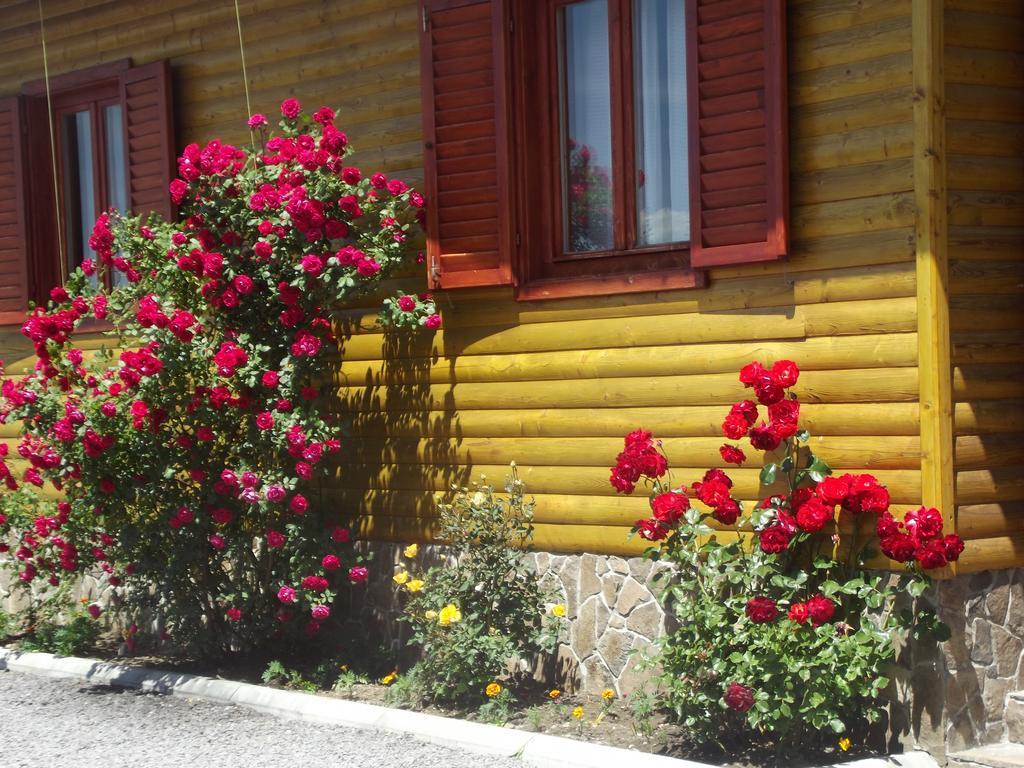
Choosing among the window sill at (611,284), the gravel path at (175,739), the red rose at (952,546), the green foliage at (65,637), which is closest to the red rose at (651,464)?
the window sill at (611,284)

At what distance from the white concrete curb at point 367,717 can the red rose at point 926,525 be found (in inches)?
36.3

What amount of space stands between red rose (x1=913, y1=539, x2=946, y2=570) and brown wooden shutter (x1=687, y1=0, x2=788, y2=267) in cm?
143

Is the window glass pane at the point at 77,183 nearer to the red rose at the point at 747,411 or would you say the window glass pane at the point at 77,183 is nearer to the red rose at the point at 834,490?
the red rose at the point at 747,411

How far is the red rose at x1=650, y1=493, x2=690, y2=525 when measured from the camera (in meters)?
5.68

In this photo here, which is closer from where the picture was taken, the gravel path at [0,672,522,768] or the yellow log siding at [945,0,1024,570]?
the yellow log siding at [945,0,1024,570]

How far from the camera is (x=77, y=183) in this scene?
973cm

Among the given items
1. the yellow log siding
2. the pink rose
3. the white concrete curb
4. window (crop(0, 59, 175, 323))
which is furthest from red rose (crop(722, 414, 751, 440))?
window (crop(0, 59, 175, 323))

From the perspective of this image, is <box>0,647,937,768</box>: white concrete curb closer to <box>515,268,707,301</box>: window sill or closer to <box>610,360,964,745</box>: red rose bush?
<box>610,360,964,745</box>: red rose bush

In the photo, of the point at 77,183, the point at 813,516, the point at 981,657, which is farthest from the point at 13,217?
the point at 981,657

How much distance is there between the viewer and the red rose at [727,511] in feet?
18.2

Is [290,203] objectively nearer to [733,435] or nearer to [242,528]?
[242,528]

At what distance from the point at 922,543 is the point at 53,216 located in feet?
23.4

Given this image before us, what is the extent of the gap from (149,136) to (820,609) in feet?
18.8

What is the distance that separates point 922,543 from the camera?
5.09 m
